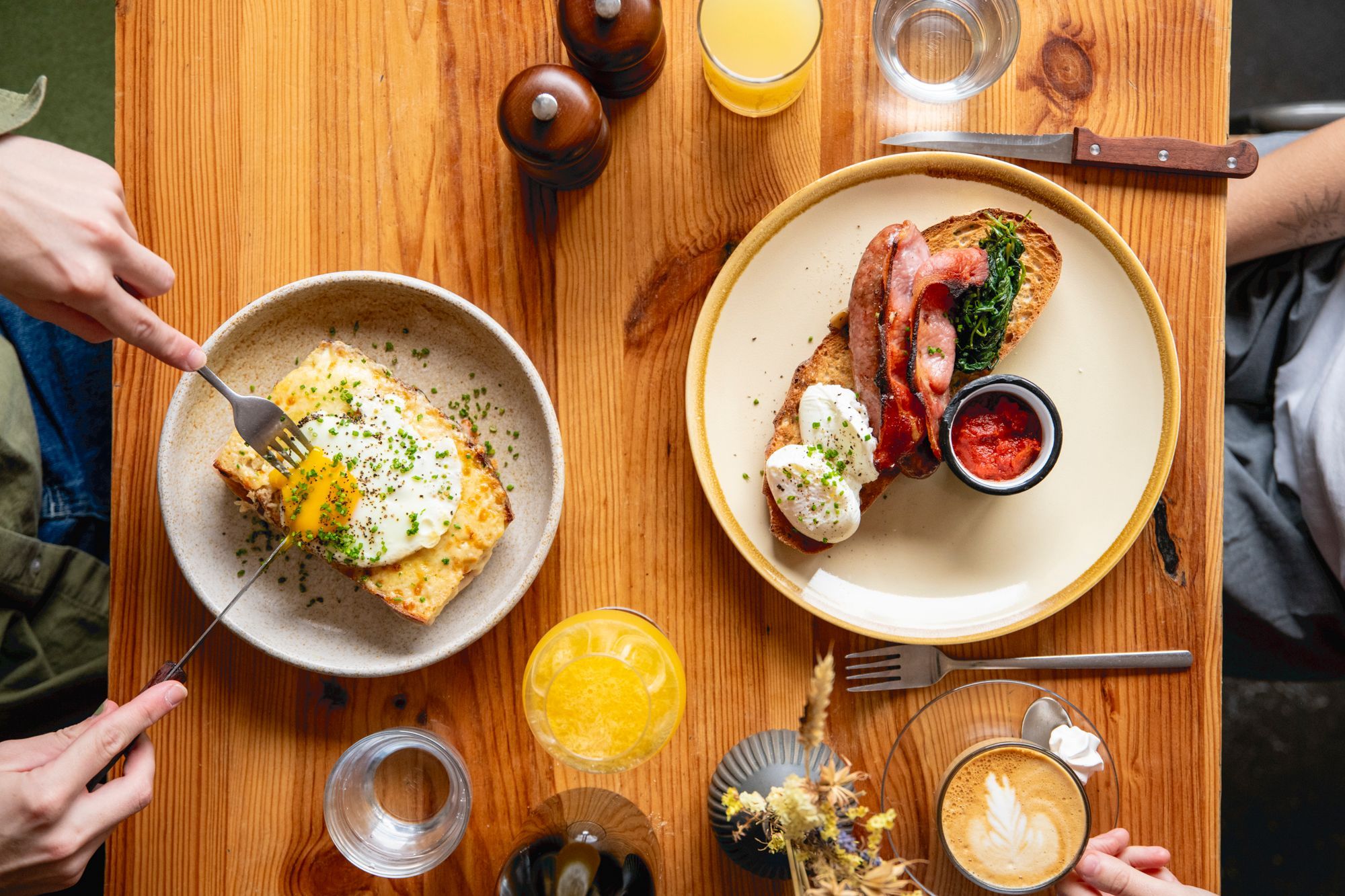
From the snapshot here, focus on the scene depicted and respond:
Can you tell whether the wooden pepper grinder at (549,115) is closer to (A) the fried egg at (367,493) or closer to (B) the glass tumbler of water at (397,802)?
(A) the fried egg at (367,493)

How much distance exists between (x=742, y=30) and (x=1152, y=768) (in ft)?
5.81

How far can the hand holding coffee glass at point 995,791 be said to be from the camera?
1.69 metres

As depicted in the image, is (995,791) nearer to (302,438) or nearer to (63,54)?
(302,438)

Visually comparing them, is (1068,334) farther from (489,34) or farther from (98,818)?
(98,818)

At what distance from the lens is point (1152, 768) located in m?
1.89

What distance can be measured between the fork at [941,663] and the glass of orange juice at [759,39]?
1.19m

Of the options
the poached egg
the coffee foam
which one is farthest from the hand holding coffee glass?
the poached egg

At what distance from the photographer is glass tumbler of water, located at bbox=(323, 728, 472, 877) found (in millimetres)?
1758

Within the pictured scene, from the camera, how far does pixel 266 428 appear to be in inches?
68.0

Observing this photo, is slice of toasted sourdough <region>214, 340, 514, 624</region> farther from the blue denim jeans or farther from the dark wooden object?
the dark wooden object

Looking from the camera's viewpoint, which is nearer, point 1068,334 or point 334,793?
point 334,793

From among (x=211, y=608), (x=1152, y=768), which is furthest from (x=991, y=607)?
(x=211, y=608)

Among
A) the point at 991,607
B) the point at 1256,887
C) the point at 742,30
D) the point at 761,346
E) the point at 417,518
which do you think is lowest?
the point at 1256,887

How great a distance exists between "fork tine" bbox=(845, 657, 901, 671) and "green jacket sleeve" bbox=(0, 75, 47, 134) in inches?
74.9
